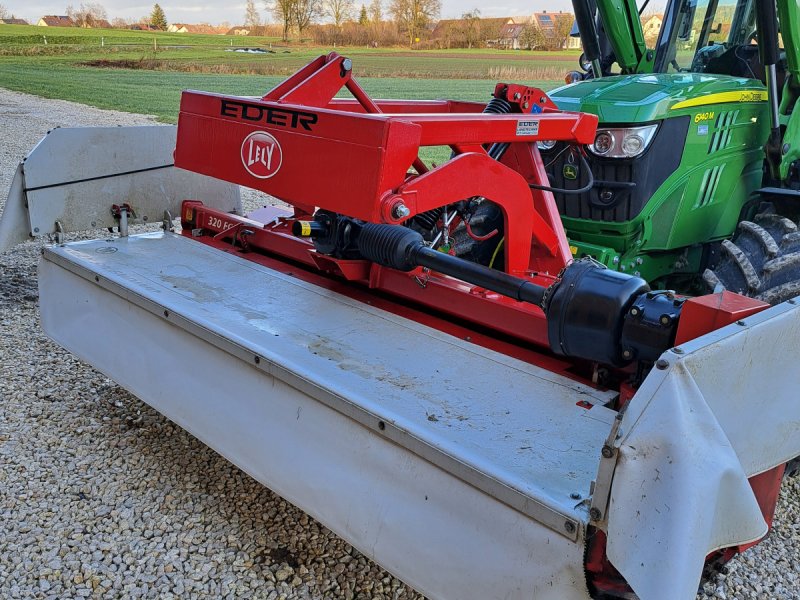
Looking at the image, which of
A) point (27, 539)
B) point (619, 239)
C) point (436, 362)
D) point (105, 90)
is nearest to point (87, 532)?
point (27, 539)

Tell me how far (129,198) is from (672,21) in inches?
114

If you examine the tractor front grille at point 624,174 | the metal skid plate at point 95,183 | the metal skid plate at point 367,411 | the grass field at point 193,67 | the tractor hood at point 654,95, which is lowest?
the grass field at point 193,67

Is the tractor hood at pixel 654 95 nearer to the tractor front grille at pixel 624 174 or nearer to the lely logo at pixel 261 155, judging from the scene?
the tractor front grille at pixel 624 174

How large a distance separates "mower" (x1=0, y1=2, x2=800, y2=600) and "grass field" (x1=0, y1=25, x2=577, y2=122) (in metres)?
13.6

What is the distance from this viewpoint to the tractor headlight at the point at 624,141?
10.6 feet

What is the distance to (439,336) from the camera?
268 cm

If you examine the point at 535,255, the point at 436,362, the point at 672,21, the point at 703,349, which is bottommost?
the point at 436,362

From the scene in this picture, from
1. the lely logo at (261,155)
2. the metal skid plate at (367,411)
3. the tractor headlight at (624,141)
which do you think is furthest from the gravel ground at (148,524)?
the tractor headlight at (624,141)

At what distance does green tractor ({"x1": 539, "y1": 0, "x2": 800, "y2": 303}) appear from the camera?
3.19 meters

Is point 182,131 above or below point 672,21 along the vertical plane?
below

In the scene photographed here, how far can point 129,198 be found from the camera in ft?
12.8

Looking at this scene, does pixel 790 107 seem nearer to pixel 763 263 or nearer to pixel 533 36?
pixel 763 263

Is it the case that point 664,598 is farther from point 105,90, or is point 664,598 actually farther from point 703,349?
point 105,90

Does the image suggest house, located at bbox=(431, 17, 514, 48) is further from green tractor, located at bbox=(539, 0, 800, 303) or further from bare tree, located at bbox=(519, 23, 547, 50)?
green tractor, located at bbox=(539, 0, 800, 303)
